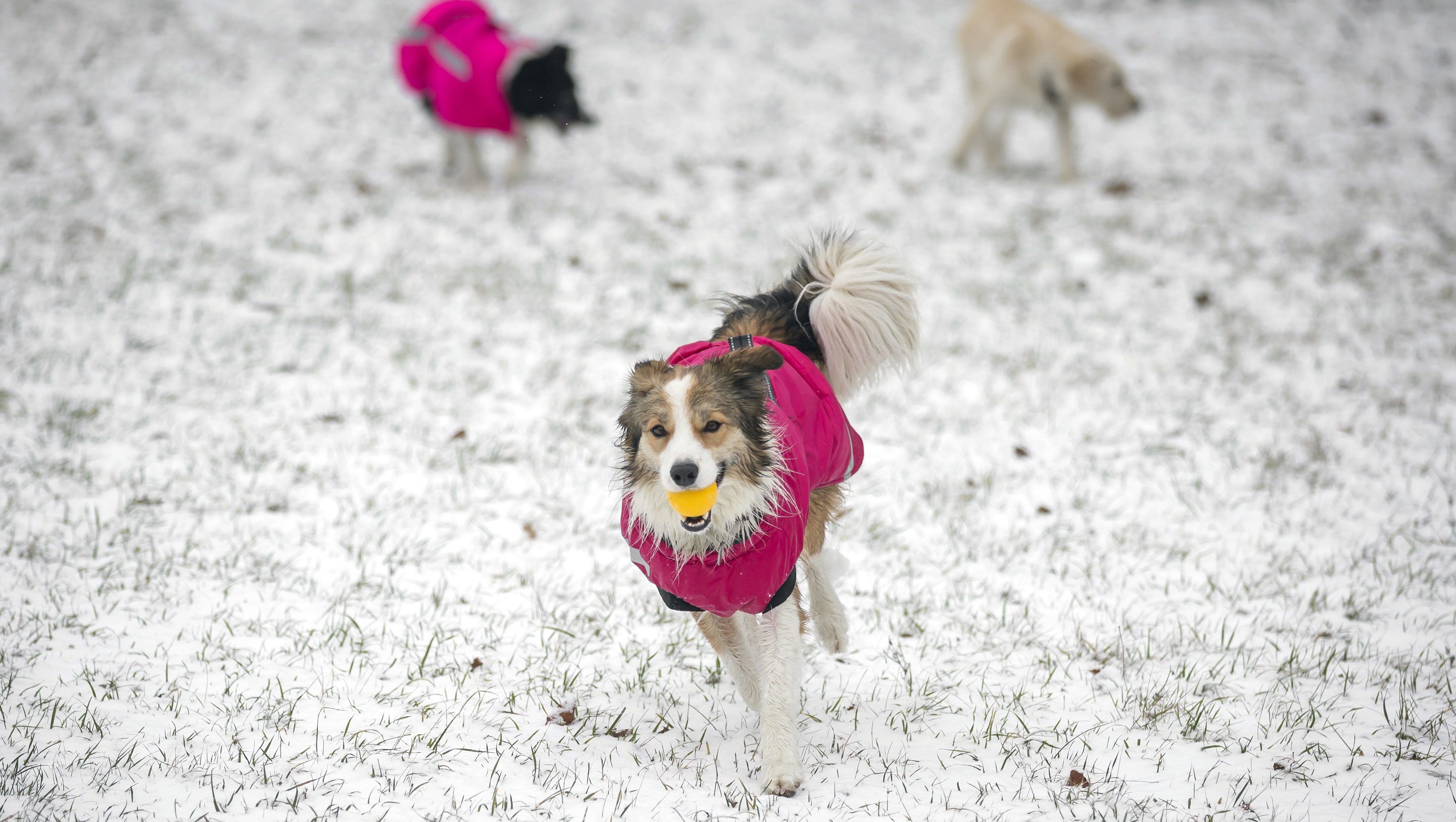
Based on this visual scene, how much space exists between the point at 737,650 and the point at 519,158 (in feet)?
24.9

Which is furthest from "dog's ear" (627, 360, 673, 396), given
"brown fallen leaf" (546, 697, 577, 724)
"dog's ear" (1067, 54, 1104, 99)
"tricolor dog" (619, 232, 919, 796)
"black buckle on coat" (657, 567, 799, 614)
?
"dog's ear" (1067, 54, 1104, 99)

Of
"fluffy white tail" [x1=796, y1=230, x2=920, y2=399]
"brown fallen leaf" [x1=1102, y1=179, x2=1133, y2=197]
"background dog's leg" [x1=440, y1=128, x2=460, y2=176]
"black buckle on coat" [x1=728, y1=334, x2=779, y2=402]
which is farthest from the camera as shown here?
"brown fallen leaf" [x1=1102, y1=179, x2=1133, y2=197]

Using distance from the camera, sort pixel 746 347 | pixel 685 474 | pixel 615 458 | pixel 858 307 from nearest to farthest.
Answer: pixel 685 474 < pixel 746 347 < pixel 858 307 < pixel 615 458

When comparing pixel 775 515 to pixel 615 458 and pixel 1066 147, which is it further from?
pixel 1066 147

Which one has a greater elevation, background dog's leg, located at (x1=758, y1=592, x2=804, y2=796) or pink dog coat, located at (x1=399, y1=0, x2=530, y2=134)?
background dog's leg, located at (x1=758, y1=592, x2=804, y2=796)

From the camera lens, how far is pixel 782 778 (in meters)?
2.96

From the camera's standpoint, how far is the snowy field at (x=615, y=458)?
120 inches

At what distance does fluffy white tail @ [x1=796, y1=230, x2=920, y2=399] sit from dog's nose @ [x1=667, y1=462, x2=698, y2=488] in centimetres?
127

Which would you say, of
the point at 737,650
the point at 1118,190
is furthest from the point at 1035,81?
the point at 737,650

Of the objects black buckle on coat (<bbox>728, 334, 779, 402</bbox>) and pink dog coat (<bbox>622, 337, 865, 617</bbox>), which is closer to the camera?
pink dog coat (<bbox>622, 337, 865, 617</bbox>)

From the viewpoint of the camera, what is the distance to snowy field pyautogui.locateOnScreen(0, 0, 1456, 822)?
3053 mm

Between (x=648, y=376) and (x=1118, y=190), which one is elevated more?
(x=648, y=376)

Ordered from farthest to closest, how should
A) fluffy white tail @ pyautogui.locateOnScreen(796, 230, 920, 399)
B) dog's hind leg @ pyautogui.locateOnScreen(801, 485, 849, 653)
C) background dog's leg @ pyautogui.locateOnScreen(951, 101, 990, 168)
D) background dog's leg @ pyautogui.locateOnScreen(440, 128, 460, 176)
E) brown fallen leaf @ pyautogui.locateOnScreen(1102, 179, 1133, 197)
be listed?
background dog's leg @ pyautogui.locateOnScreen(951, 101, 990, 168) < brown fallen leaf @ pyautogui.locateOnScreen(1102, 179, 1133, 197) < background dog's leg @ pyautogui.locateOnScreen(440, 128, 460, 176) < fluffy white tail @ pyautogui.locateOnScreen(796, 230, 920, 399) < dog's hind leg @ pyautogui.locateOnScreen(801, 485, 849, 653)

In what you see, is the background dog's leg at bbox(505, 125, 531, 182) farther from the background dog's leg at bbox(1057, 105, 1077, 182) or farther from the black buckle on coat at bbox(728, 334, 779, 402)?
the black buckle on coat at bbox(728, 334, 779, 402)
